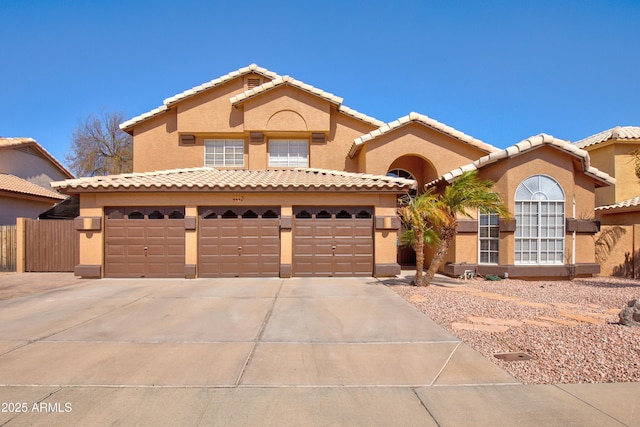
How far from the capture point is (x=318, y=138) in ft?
59.1

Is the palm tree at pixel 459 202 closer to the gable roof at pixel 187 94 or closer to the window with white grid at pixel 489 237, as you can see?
the window with white grid at pixel 489 237

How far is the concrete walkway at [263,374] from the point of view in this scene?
Answer: 4066 mm

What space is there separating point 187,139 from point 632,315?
57.0ft

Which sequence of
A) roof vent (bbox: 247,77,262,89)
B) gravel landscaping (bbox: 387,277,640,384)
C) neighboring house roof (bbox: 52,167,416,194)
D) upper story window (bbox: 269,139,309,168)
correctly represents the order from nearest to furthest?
1. gravel landscaping (bbox: 387,277,640,384)
2. neighboring house roof (bbox: 52,167,416,194)
3. upper story window (bbox: 269,139,309,168)
4. roof vent (bbox: 247,77,262,89)

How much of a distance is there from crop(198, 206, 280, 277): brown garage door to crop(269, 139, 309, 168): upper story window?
4903 mm

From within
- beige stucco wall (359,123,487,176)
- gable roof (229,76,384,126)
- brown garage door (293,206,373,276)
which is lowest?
brown garage door (293,206,373,276)

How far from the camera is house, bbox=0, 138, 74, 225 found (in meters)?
19.9

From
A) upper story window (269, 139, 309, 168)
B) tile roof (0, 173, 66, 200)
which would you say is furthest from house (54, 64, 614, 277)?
tile roof (0, 173, 66, 200)

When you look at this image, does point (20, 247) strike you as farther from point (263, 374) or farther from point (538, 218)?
point (538, 218)

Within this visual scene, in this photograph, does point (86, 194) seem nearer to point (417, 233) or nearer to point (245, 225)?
point (245, 225)

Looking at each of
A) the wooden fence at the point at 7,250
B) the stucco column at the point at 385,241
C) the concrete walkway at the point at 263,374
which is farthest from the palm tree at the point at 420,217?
the wooden fence at the point at 7,250

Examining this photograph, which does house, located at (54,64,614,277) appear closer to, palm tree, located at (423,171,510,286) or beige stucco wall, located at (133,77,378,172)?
palm tree, located at (423,171,510,286)

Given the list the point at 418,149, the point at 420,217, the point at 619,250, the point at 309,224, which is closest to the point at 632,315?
the point at 420,217

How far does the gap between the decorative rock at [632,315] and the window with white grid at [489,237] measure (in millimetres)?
6982
